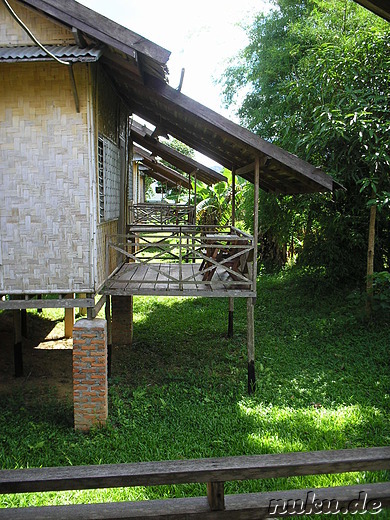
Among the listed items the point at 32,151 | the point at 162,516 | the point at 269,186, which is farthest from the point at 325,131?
the point at 162,516

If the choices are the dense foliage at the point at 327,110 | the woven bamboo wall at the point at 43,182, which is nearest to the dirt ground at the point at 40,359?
the woven bamboo wall at the point at 43,182

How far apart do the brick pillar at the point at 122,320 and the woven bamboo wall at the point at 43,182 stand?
426cm

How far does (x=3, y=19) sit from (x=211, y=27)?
73.7 ft

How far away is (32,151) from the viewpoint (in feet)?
21.4

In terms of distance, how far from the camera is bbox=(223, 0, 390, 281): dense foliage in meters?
9.74

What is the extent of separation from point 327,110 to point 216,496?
8.27 m

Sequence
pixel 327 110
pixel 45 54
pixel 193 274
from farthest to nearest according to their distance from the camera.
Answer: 1. pixel 327 110
2. pixel 193 274
3. pixel 45 54

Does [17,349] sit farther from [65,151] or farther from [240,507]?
[240,507]

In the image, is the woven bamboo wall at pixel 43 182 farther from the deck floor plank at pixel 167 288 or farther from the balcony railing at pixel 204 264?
the deck floor plank at pixel 167 288

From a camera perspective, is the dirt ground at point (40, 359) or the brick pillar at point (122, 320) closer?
the dirt ground at point (40, 359)

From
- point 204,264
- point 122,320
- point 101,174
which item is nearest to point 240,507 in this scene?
point 101,174

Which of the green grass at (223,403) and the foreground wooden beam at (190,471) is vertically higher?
the foreground wooden beam at (190,471)

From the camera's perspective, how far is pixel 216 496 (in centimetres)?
266

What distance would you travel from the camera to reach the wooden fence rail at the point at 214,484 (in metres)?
2.49
